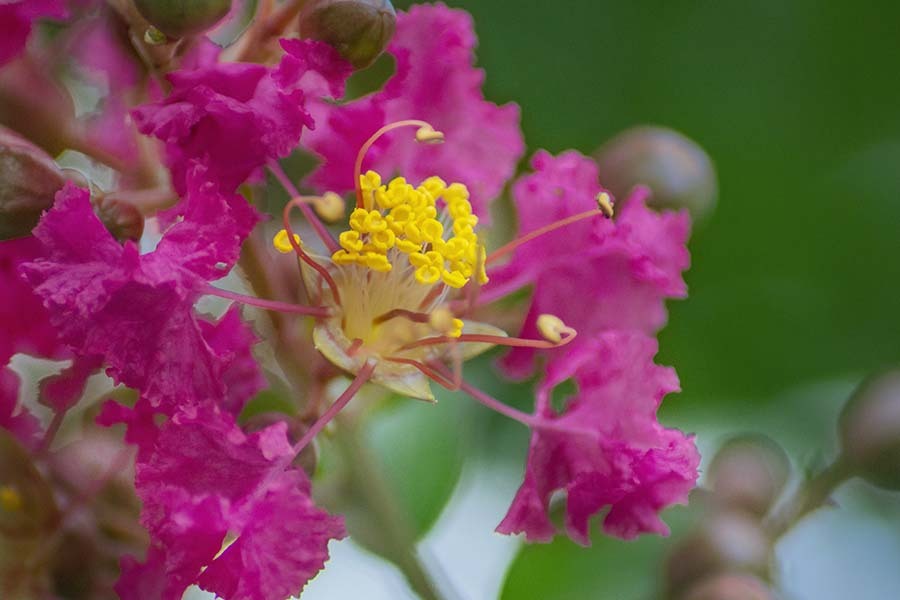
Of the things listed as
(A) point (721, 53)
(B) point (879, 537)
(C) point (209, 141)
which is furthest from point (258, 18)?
(B) point (879, 537)

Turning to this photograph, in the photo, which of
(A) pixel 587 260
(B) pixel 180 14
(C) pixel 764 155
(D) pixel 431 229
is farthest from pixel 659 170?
(B) pixel 180 14

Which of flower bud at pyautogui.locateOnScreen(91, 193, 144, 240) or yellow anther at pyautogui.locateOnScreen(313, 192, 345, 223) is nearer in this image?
flower bud at pyautogui.locateOnScreen(91, 193, 144, 240)

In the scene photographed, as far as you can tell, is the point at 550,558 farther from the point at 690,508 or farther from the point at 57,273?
the point at 57,273

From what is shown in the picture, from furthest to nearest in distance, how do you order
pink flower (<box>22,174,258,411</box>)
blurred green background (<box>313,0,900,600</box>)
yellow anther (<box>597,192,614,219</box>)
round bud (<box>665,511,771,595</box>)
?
1. blurred green background (<box>313,0,900,600</box>)
2. round bud (<box>665,511,771,595</box>)
3. yellow anther (<box>597,192,614,219</box>)
4. pink flower (<box>22,174,258,411</box>)

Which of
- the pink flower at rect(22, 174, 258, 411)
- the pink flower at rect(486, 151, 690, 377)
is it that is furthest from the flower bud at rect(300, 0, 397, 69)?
the pink flower at rect(486, 151, 690, 377)

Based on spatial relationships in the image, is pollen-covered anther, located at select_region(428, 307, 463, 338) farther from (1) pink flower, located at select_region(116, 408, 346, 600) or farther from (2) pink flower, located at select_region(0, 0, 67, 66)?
(2) pink flower, located at select_region(0, 0, 67, 66)

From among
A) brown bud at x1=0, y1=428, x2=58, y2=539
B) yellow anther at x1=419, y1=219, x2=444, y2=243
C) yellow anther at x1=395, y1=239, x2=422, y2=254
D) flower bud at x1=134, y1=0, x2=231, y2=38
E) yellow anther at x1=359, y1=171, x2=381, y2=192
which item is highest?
flower bud at x1=134, y1=0, x2=231, y2=38

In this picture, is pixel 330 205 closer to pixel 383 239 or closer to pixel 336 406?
pixel 383 239
